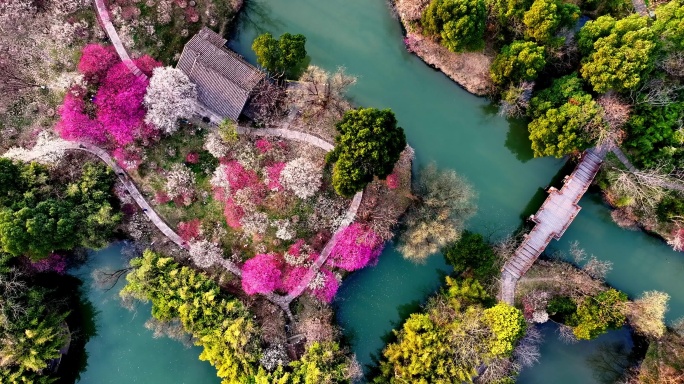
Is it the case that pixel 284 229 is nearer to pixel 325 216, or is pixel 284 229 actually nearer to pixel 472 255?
pixel 325 216

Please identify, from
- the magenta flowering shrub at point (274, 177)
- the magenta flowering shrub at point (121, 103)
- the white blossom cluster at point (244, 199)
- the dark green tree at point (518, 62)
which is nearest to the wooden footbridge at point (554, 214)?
the dark green tree at point (518, 62)

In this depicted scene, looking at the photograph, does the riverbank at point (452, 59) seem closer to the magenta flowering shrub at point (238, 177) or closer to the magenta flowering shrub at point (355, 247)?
the magenta flowering shrub at point (355, 247)

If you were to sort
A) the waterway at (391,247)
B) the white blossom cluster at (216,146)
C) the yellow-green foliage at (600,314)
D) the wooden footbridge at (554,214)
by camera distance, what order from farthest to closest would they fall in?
the waterway at (391,247) → the wooden footbridge at (554,214) → the white blossom cluster at (216,146) → the yellow-green foliage at (600,314)

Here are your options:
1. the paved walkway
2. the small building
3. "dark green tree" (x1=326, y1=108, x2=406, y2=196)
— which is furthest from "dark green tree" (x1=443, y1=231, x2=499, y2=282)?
the paved walkway

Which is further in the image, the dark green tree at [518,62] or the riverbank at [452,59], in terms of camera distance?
the riverbank at [452,59]

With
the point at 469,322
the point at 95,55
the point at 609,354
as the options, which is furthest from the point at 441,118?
the point at 95,55
